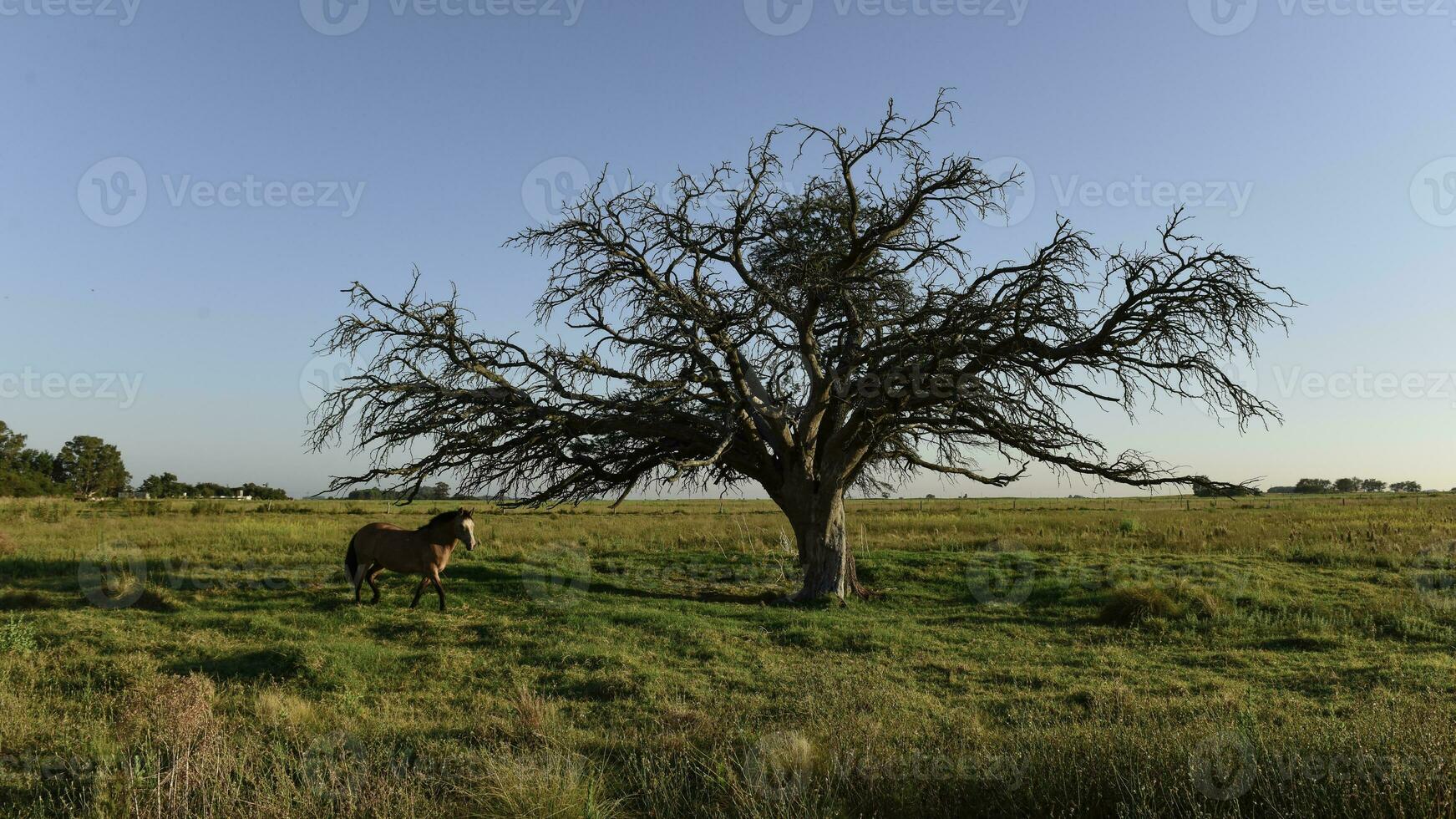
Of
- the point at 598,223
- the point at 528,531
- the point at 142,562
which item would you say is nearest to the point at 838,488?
the point at 598,223

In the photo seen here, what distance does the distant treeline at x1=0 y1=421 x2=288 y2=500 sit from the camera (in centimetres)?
8331

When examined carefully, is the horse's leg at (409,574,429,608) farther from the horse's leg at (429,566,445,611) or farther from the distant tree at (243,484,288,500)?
the distant tree at (243,484,288,500)

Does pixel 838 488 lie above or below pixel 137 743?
above

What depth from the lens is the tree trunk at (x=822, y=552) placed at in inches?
715

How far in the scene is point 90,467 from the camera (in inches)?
3725

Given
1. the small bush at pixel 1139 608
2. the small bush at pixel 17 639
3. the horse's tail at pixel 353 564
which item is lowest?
the small bush at pixel 1139 608

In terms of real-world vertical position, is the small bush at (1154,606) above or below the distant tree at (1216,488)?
below

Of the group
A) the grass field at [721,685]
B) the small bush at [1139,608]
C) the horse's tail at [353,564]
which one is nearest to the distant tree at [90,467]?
the grass field at [721,685]

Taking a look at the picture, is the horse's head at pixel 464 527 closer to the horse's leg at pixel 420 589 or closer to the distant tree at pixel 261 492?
the horse's leg at pixel 420 589

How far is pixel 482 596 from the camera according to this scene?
17109 millimetres

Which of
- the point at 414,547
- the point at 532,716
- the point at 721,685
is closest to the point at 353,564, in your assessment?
the point at 414,547

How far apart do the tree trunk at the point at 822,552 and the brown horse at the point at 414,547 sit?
23.1 feet

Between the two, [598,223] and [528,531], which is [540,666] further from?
[528,531]

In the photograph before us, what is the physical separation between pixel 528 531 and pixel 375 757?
28617mm
